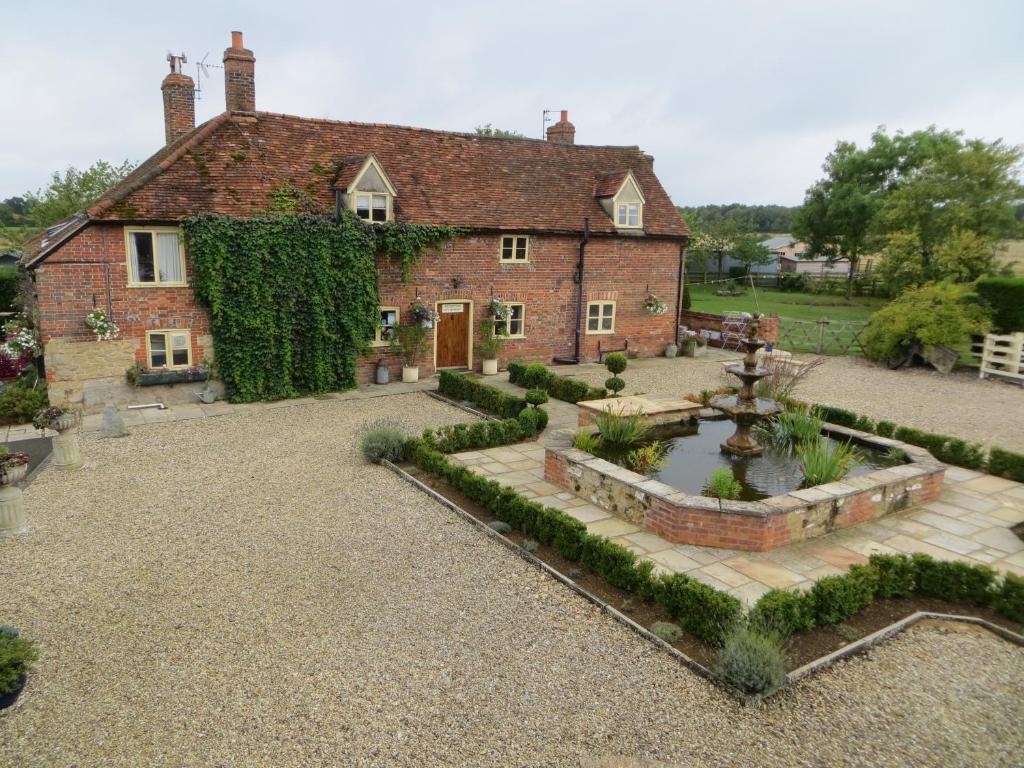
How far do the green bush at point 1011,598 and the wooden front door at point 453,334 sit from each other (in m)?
15.5

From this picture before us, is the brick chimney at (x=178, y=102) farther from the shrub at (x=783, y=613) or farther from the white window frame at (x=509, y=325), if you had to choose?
the shrub at (x=783, y=613)

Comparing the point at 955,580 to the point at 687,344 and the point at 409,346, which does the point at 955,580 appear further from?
the point at 687,344

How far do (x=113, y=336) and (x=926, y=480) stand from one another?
1678 cm

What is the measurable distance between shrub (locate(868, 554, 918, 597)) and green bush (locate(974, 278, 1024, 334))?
17.2m

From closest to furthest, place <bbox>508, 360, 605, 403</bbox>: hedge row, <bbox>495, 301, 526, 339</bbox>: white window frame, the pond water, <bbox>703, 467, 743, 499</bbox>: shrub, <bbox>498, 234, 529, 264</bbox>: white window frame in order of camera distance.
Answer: <bbox>703, 467, 743, 499</bbox>: shrub
the pond water
<bbox>508, 360, 605, 403</bbox>: hedge row
<bbox>498, 234, 529, 264</bbox>: white window frame
<bbox>495, 301, 526, 339</bbox>: white window frame

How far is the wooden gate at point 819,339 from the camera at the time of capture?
25.4m

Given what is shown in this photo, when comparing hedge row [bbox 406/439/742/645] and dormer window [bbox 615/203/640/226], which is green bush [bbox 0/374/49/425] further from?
dormer window [bbox 615/203/640/226]

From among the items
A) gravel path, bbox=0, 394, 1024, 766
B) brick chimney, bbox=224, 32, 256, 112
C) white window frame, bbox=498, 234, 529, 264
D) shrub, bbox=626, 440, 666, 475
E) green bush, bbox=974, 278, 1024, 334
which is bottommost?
gravel path, bbox=0, 394, 1024, 766

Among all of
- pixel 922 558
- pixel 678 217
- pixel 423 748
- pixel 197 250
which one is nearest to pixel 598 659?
pixel 423 748

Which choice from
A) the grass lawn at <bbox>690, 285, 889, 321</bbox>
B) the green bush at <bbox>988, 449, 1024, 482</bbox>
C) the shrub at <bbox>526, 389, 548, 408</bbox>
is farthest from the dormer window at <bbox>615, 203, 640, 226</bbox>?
the grass lawn at <bbox>690, 285, 889, 321</bbox>

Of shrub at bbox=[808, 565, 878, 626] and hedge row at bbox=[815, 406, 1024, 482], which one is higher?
hedge row at bbox=[815, 406, 1024, 482]

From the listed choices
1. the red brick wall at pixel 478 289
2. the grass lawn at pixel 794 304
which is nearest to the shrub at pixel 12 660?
the red brick wall at pixel 478 289

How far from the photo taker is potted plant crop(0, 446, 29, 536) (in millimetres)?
9312

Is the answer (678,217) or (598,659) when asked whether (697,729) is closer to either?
(598,659)
